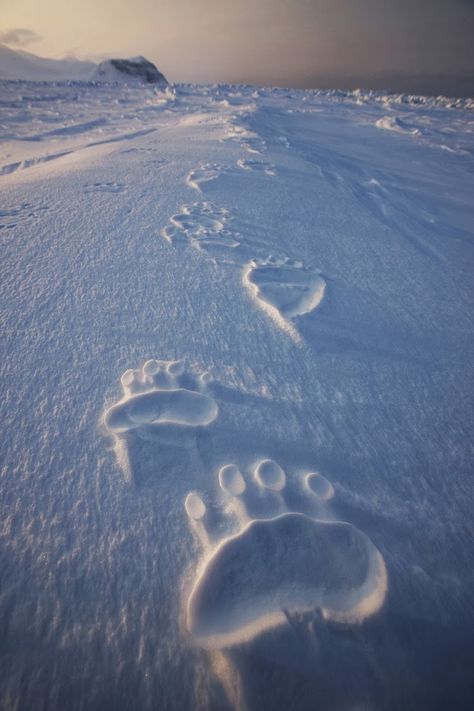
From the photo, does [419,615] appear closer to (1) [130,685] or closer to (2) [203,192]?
(1) [130,685]

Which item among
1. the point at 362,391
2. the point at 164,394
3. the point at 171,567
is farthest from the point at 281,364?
the point at 171,567

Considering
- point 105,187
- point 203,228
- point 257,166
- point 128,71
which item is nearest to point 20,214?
point 105,187

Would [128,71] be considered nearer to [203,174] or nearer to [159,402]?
[203,174]

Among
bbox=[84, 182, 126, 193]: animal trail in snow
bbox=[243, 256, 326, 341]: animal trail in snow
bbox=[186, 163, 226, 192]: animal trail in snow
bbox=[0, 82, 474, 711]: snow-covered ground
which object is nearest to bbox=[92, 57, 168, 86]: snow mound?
bbox=[186, 163, 226, 192]: animal trail in snow

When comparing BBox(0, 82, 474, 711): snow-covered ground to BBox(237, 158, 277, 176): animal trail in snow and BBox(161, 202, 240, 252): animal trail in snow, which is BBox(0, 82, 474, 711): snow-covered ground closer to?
BBox(161, 202, 240, 252): animal trail in snow

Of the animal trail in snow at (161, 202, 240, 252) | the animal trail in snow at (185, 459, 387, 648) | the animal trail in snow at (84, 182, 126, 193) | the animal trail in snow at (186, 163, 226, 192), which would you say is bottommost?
the animal trail in snow at (185, 459, 387, 648)
